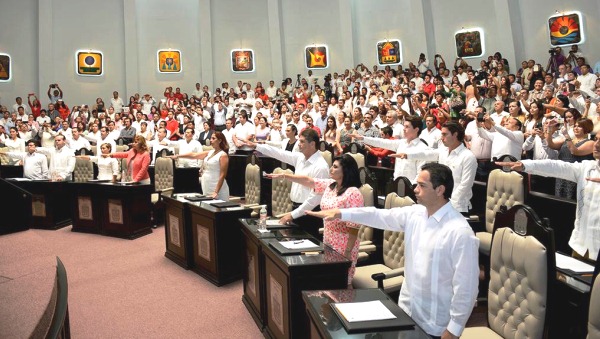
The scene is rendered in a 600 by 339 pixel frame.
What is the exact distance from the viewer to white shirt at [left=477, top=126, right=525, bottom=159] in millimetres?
6211

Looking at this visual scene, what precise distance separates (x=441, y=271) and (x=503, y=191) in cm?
249

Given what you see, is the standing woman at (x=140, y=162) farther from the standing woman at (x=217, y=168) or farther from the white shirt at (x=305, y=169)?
the white shirt at (x=305, y=169)

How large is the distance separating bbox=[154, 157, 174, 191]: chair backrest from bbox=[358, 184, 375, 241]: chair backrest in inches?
212

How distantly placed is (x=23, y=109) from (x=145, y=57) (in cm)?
543

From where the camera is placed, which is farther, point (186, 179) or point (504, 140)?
point (186, 179)

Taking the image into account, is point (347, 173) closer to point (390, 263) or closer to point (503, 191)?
point (390, 263)

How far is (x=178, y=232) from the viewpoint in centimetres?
619

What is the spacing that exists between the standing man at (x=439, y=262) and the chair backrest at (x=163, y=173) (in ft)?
23.1

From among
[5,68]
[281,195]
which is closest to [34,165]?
[281,195]

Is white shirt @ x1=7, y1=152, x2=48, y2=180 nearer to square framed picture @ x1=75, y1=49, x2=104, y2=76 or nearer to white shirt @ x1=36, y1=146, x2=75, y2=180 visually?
white shirt @ x1=36, y1=146, x2=75, y2=180

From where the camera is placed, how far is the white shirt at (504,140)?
6.21m

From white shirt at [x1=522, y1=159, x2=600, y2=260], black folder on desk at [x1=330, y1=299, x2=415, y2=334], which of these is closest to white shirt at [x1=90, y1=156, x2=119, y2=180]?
white shirt at [x1=522, y1=159, x2=600, y2=260]

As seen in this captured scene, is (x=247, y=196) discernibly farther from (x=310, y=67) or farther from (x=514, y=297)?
(x=310, y=67)

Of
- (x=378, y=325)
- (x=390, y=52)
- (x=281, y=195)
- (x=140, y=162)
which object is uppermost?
(x=390, y=52)
